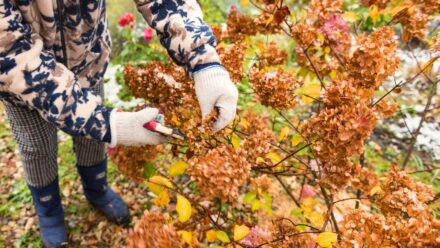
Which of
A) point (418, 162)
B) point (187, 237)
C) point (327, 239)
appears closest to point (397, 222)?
point (327, 239)

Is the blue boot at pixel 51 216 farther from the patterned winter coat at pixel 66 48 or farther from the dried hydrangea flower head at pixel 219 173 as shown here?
the dried hydrangea flower head at pixel 219 173

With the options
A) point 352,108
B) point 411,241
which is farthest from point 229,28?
point 411,241

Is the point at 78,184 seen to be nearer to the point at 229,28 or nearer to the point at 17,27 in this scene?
the point at 229,28

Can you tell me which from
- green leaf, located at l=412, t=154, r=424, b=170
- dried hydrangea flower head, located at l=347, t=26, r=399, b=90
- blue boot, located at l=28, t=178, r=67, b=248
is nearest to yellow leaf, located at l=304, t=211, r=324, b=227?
dried hydrangea flower head, located at l=347, t=26, r=399, b=90

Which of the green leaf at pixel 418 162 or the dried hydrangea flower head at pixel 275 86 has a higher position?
the green leaf at pixel 418 162

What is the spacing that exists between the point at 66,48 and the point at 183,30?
54 cm

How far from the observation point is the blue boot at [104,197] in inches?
92.8

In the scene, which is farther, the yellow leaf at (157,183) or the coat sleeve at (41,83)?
the yellow leaf at (157,183)

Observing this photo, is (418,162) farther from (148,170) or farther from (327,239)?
(148,170)

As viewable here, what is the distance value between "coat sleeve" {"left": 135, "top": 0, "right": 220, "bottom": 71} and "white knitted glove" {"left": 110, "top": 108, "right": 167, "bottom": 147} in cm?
28

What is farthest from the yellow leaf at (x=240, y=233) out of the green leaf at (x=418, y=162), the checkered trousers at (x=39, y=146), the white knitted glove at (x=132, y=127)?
the green leaf at (x=418, y=162)

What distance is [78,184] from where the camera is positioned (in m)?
2.86

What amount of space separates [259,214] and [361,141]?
1561 mm

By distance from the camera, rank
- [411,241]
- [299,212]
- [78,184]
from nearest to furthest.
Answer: [411,241]
[299,212]
[78,184]
